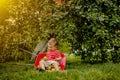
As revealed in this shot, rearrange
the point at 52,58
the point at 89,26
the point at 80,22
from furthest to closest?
1. the point at 80,22
2. the point at 89,26
3. the point at 52,58

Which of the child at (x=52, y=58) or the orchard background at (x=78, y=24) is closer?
the child at (x=52, y=58)

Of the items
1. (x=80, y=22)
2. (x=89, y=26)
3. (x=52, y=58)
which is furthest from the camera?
(x=80, y=22)

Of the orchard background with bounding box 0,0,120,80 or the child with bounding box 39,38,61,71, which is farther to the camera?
the orchard background with bounding box 0,0,120,80

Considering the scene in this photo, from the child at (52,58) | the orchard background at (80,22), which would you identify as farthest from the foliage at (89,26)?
the child at (52,58)

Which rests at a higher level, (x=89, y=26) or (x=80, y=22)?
(x=80, y=22)

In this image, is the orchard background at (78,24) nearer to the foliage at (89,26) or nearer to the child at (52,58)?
the foliage at (89,26)

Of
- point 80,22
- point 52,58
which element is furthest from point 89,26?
point 52,58

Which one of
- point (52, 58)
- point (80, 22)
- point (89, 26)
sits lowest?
point (52, 58)

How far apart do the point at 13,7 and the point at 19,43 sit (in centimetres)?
223

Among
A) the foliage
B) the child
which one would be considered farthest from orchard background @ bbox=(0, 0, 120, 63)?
the child

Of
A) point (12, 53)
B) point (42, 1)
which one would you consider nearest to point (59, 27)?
point (42, 1)

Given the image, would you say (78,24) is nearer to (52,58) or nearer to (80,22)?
(80,22)

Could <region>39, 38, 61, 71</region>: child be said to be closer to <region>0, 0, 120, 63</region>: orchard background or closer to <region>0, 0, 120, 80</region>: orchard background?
<region>0, 0, 120, 80</region>: orchard background

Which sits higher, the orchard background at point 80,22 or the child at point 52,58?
the orchard background at point 80,22
